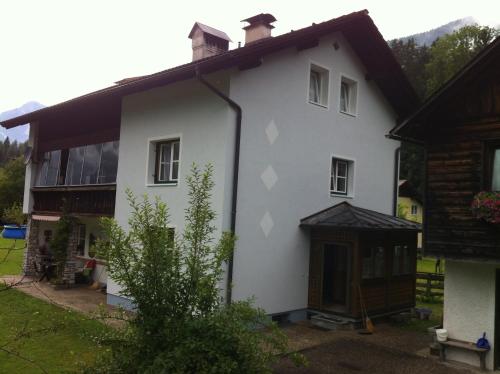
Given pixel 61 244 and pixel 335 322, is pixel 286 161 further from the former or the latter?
pixel 61 244

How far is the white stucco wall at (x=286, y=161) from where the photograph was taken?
10.8 m

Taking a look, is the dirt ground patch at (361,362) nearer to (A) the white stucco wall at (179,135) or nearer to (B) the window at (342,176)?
(A) the white stucco wall at (179,135)

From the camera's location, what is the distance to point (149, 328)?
4992mm

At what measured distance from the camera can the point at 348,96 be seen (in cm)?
1409

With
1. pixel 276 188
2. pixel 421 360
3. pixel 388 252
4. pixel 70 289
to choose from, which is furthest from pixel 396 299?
pixel 70 289

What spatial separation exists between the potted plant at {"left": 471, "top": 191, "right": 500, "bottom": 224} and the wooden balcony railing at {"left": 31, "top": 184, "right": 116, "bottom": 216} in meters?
9.47

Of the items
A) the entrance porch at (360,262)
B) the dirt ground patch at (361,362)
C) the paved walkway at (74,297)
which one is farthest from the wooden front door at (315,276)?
the paved walkway at (74,297)

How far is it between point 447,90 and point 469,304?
13.1 feet

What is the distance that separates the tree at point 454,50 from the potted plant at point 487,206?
32.4m

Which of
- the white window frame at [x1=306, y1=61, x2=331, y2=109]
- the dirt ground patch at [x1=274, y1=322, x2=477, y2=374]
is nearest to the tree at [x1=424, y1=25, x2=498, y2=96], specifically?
the white window frame at [x1=306, y1=61, x2=331, y2=109]

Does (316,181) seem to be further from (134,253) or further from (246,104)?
(134,253)

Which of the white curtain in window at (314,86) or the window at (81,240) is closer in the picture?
the white curtain in window at (314,86)

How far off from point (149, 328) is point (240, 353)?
39.7 inches

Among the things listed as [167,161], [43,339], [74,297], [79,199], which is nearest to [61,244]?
[79,199]
